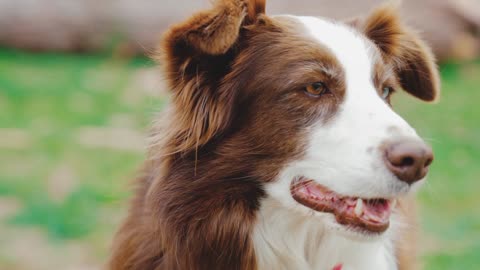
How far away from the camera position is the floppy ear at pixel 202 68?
3203 mm

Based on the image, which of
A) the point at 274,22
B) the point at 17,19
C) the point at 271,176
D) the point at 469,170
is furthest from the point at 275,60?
the point at 17,19

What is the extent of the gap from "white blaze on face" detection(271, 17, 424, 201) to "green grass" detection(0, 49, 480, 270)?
0.98 meters

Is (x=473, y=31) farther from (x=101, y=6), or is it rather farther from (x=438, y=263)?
(x=438, y=263)

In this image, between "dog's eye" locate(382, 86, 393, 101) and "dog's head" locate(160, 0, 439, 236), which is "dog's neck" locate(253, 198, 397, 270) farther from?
"dog's eye" locate(382, 86, 393, 101)

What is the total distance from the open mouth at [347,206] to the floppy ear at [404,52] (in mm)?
913

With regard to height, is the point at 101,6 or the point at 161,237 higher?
the point at 161,237

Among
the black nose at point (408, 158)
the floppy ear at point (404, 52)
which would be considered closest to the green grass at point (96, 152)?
the floppy ear at point (404, 52)

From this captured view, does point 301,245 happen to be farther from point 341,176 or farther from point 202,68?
point 202,68

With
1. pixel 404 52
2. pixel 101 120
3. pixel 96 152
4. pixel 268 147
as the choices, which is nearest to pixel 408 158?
pixel 268 147

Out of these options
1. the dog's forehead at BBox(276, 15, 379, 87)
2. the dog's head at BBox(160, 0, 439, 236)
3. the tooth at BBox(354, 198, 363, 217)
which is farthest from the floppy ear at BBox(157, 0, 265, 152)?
the tooth at BBox(354, 198, 363, 217)

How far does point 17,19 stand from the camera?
10695 millimetres

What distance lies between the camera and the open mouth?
10.6ft

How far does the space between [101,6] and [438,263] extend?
677 centimetres

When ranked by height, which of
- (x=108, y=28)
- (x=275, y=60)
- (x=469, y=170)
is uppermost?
(x=275, y=60)
